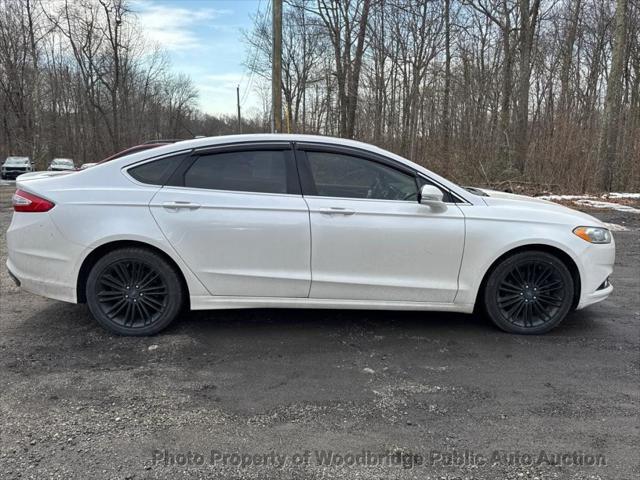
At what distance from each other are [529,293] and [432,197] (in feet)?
3.94

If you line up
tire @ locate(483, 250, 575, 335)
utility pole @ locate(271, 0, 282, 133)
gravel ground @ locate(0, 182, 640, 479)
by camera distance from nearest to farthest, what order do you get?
gravel ground @ locate(0, 182, 640, 479)
tire @ locate(483, 250, 575, 335)
utility pole @ locate(271, 0, 282, 133)

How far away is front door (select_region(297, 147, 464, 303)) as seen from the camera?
3.81 m

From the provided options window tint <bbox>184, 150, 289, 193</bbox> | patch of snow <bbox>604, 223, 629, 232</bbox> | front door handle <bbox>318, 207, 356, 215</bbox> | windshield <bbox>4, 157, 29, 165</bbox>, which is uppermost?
windshield <bbox>4, 157, 29, 165</bbox>

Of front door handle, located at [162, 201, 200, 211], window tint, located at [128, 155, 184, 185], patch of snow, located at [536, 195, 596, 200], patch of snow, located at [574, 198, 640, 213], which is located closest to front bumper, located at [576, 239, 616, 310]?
front door handle, located at [162, 201, 200, 211]

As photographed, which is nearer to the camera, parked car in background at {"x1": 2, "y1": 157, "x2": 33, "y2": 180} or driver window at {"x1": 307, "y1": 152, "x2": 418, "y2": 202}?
driver window at {"x1": 307, "y1": 152, "x2": 418, "y2": 202}

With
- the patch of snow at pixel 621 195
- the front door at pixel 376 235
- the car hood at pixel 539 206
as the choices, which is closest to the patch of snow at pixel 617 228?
the patch of snow at pixel 621 195

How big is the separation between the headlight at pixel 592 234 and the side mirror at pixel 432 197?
1.19 m

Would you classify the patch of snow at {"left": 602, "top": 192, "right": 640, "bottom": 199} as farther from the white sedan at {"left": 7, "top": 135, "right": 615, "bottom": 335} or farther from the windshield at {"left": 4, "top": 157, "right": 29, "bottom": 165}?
the windshield at {"left": 4, "top": 157, "right": 29, "bottom": 165}

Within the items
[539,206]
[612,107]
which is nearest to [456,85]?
[612,107]

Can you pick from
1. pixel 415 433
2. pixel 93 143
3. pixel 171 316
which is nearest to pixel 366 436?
pixel 415 433

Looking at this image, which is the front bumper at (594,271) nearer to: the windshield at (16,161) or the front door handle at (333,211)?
the front door handle at (333,211)

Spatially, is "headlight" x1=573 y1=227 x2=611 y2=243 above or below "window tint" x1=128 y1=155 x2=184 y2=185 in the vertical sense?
below

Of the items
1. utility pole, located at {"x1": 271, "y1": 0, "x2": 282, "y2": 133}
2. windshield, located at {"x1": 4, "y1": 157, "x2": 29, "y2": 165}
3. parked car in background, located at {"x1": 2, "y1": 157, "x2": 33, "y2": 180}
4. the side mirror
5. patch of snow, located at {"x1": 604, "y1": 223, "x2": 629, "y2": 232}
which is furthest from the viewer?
windshield, located at {"x1": 4, "y1": 157, "x2": 29, "y2": 165}

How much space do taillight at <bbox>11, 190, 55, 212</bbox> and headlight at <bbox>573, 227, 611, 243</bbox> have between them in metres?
4.28
